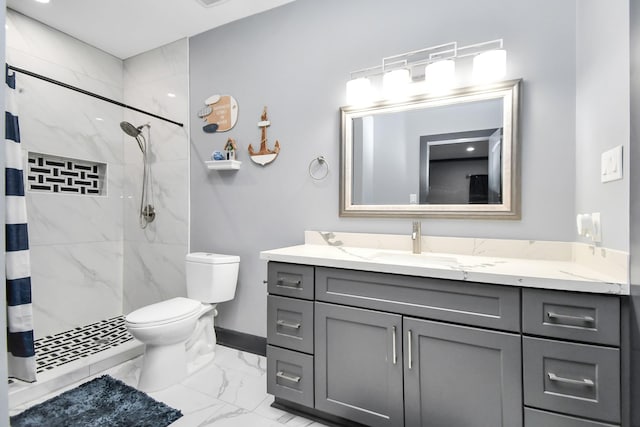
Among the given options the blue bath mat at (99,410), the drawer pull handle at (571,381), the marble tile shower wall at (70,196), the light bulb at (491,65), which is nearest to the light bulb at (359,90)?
the light bulb at (491,65)

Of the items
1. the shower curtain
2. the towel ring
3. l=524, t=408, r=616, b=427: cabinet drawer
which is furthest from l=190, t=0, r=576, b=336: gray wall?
the shower curtain

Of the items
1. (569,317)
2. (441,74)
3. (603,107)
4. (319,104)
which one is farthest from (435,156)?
(569,317)

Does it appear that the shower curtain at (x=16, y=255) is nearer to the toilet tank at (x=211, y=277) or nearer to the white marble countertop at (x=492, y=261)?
the toilet tank at (x=211, y=277)

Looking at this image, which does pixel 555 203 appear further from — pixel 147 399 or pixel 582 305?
pixel 147 399

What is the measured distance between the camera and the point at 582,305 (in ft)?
3.69

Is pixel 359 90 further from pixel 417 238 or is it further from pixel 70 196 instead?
pixel 70 196

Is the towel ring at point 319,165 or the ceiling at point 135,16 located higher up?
the ceiling at point 135,16

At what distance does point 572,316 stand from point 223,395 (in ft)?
5.94

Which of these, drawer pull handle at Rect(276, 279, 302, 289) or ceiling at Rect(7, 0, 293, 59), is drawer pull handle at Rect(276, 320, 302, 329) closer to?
drawer pull handle at Rect(276, 279, 302, 289)

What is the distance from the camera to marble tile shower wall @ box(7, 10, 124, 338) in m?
2.50

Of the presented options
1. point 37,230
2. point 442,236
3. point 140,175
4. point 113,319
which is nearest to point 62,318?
point 113,319

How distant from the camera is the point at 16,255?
5.54 ft

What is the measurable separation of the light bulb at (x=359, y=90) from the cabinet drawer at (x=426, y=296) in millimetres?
1093

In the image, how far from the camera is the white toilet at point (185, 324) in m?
1.90
